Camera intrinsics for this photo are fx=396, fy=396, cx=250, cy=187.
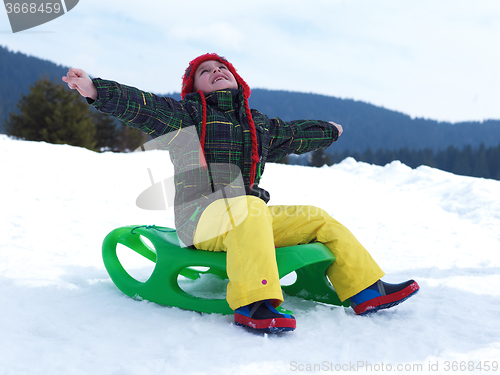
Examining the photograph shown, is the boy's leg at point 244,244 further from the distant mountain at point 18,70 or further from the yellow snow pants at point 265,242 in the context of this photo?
the distant mountain at point 18,70

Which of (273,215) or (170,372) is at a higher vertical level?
(273,215)

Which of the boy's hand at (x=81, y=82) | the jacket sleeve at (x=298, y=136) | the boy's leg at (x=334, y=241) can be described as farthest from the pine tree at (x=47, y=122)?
the boy's leg at (x=334, y=241)

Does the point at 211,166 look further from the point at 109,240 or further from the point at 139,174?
the point at 139,174

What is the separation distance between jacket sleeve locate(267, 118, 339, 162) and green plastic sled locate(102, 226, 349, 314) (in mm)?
681

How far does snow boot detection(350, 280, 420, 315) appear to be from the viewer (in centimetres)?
176

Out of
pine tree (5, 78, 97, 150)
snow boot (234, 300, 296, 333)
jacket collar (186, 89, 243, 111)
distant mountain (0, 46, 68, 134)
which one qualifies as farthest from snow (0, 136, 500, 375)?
distant mountain (0, 46, 68, 134)

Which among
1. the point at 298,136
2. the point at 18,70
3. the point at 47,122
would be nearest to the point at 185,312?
the point at 298,136

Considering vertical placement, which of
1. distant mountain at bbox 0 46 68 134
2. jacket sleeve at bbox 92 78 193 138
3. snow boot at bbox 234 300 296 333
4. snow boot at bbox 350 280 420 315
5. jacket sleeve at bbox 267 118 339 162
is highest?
distant mountain at bbox 0 46 68 134

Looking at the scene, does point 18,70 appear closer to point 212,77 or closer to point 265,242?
point 212,77

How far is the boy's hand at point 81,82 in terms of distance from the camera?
5.17 feet

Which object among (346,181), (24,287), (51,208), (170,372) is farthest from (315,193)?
(170,372)

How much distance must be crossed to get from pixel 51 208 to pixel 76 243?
101 centimetres

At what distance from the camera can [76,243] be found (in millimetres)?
3043

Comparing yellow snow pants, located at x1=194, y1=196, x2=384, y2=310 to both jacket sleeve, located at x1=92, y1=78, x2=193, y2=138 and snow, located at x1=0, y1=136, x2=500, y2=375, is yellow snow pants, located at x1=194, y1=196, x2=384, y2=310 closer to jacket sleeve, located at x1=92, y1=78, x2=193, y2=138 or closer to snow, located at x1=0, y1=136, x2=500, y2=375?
snow, located at x1=0, y1=136, x2=500, y2=375
